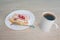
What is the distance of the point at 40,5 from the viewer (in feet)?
3.45

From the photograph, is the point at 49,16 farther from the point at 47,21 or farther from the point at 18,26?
the point at 18,26

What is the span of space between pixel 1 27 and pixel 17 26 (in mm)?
97

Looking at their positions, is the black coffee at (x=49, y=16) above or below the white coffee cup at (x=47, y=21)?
above

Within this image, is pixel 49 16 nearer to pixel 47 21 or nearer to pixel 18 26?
pixel 47 21

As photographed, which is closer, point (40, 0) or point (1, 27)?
point (1, 27)

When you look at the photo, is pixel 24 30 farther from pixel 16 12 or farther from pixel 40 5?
pixel 40 5

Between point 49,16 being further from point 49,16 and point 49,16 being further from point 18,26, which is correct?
point 18,26

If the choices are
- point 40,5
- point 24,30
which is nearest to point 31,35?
point 24,30

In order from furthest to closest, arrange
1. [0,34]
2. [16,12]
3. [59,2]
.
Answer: [59,2] → [16,12] → [0,34]

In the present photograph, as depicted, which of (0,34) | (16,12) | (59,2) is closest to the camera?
(0,34)

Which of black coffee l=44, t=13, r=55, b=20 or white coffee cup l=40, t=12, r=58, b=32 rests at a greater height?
black coffee l=44, t=13, r=55, b=20

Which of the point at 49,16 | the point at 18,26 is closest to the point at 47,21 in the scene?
the point at 49,16

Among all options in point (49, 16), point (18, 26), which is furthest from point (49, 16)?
point (18, 26)

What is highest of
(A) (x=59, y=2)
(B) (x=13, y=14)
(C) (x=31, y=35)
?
(A) (x=59, y=2)
